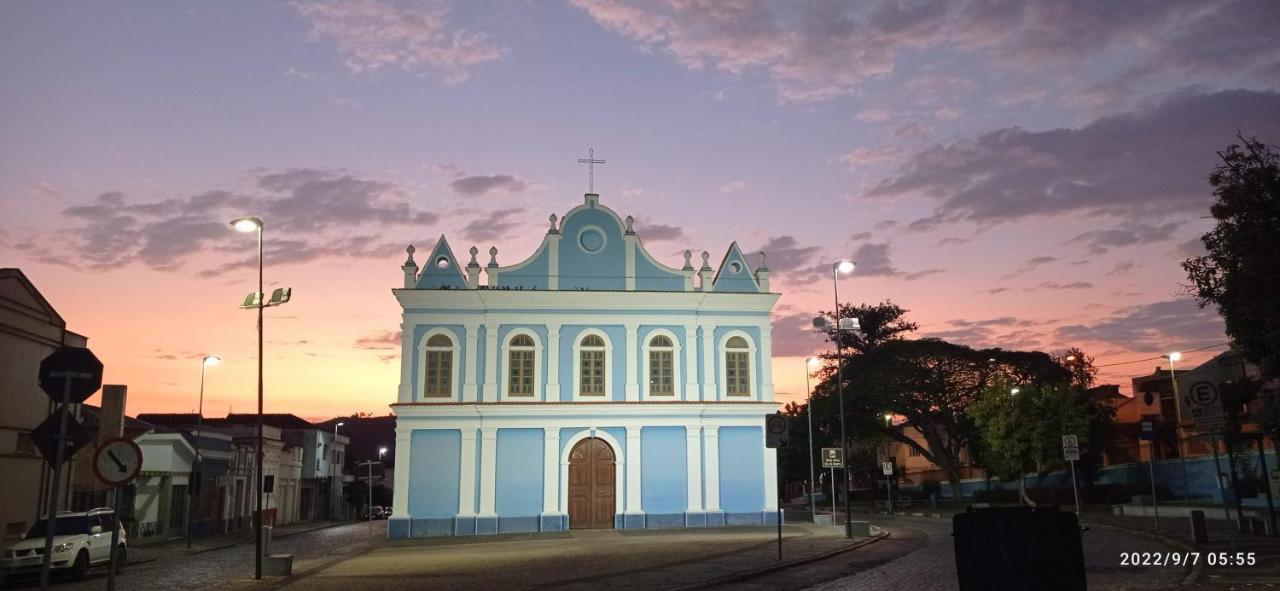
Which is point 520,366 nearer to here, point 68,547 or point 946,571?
point 68,547

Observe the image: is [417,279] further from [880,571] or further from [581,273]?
[880,571]

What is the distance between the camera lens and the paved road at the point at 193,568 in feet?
66.7

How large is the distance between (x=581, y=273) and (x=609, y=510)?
9.41 m

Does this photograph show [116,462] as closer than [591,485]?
Yes

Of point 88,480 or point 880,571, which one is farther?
point 88,480

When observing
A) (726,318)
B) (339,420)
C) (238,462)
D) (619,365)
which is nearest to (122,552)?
(619,365)

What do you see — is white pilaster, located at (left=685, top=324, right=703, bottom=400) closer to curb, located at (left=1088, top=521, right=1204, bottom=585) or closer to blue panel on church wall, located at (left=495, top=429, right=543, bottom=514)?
blue panel on church wall, located at (left=495, top=429, right=543, bottom=514)

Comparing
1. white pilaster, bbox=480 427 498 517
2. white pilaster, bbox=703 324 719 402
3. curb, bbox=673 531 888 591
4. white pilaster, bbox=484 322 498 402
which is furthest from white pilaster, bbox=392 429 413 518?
curb, bbox=673 531 888 591

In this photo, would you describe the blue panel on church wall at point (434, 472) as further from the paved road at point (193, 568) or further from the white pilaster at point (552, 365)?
the white pilaster at point (552, 365)

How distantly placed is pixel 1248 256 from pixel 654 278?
22572mm

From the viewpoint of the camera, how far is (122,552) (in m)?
24.0

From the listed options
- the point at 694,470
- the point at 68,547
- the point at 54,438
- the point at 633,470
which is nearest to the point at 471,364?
the point at 633,470

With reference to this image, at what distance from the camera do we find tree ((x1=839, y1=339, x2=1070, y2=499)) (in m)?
55.8

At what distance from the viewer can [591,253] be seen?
122 feet
